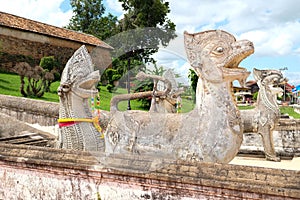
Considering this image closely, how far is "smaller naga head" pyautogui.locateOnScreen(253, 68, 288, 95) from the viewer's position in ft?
21.1

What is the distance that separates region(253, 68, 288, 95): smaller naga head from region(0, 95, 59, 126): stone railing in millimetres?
5786

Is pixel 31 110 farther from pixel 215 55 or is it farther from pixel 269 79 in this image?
pixel 215 55

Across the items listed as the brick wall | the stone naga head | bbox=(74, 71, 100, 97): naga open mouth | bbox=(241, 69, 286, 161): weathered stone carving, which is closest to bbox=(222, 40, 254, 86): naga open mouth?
the stone naga head

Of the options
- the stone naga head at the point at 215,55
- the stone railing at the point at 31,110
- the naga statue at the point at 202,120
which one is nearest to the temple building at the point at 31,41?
the stone railing at the point at 31,110

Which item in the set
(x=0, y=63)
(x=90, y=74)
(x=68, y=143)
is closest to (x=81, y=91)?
(x=90, y=74)

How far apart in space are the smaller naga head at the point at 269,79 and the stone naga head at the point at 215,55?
3.58 meters

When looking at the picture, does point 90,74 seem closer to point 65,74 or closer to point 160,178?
point 65,74

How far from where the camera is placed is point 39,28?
24703 mm

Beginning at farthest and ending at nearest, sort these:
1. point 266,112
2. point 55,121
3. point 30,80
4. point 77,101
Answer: point 30,80, point 55,121, point 266,112, point 77,101

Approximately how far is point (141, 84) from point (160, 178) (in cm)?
105

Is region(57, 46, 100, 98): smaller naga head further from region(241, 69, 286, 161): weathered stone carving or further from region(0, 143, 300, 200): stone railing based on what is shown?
region(241, 69, 286, 161): weathered stone carving

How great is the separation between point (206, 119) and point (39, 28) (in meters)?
24.2

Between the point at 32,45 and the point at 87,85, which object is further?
the point at 32,45

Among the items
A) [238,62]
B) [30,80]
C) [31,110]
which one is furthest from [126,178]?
[30,80]
